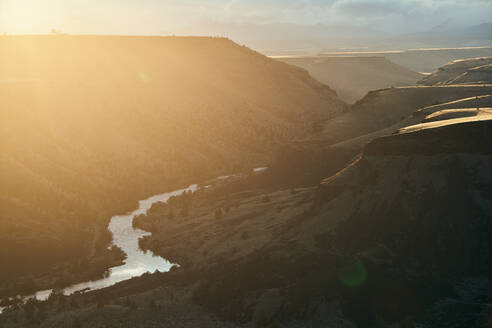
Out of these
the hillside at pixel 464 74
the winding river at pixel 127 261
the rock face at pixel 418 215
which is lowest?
the winding river at pixel 127 261

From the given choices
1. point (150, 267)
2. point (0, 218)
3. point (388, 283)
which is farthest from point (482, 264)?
point (0, 218)

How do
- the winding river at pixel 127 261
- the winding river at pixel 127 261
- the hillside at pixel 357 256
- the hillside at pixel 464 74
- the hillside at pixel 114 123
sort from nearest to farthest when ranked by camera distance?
the hillside at pixel 357 256 < the winding river at pixel 127 261 < the winding river at pixel 127 261 < the hillside at pixel 114 123 < the hillside at pixel 464 74

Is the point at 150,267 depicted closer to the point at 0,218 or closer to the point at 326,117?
the point at 0,218

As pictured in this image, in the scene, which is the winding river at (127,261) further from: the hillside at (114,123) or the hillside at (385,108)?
the hillside at (385,108)

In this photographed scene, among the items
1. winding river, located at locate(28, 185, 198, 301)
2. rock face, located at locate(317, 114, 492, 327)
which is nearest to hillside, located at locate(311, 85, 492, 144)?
winding river, located at locate(28, 185, 198, 301)

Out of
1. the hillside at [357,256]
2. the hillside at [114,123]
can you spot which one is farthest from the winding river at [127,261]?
the hillside at [114,123]
